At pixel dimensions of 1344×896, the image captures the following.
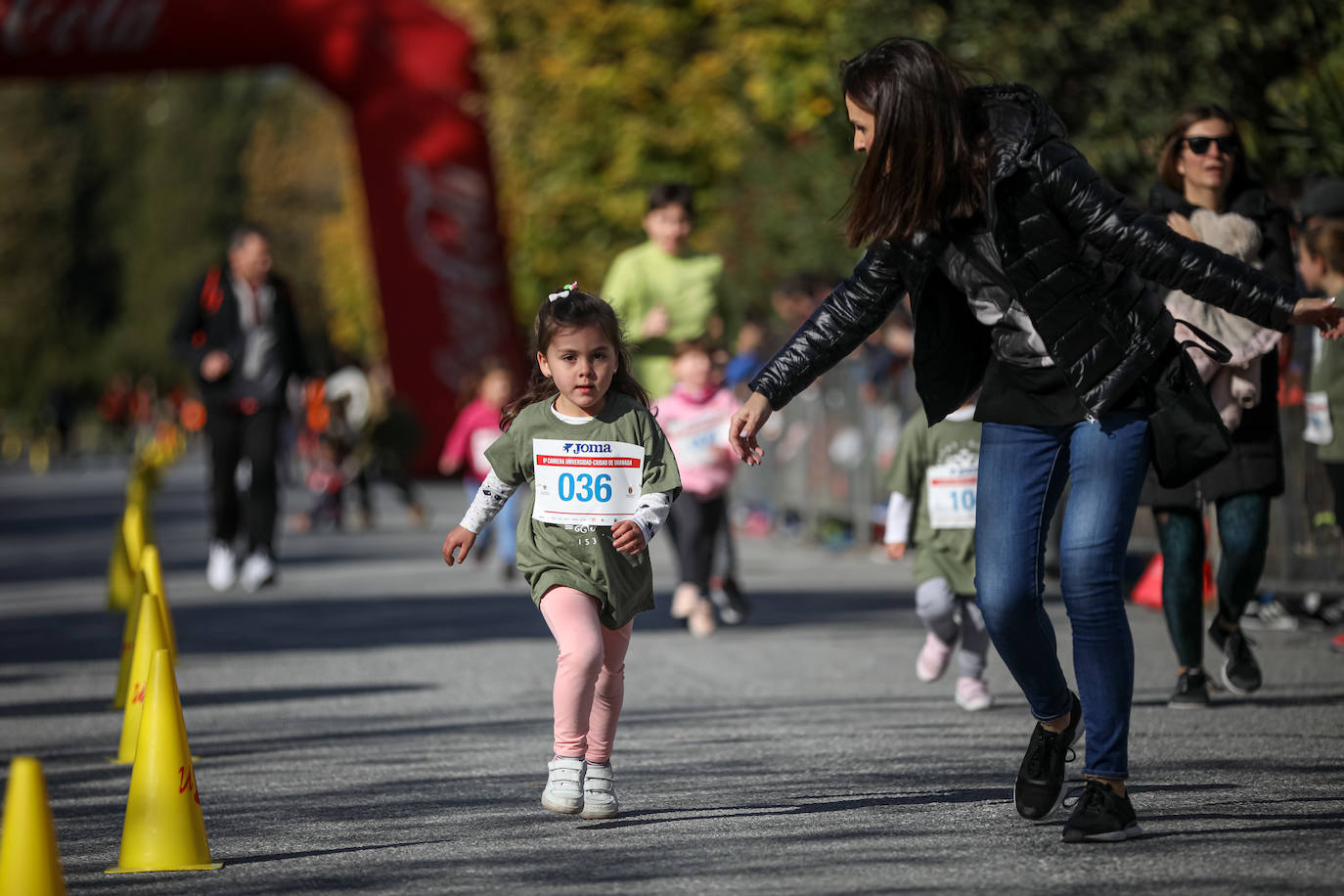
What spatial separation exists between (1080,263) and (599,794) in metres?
1.85

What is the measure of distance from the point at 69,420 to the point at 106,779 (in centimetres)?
4731

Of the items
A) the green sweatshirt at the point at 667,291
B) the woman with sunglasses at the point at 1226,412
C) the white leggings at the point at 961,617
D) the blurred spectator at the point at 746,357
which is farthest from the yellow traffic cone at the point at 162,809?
the blurred spectator at the point at 746,357

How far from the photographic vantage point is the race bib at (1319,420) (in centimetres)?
888

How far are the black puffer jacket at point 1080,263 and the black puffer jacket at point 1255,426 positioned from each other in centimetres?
251

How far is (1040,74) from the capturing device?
50.3ft

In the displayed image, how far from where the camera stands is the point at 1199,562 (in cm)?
767

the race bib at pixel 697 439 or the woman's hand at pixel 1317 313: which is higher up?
the woman's hand at pixel 1317 313

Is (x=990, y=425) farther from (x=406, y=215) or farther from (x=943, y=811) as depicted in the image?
(x=406, y=215)

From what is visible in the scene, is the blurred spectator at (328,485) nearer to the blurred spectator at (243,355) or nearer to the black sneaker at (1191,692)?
the blurred spectator at (243,355)

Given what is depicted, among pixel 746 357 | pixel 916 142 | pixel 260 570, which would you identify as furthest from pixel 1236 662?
pixel 746 357

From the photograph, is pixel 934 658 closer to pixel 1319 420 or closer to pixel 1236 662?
pixel 1236 662

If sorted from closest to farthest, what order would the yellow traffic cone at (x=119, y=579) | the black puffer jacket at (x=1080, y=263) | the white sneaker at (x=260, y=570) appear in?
the black puffer jacket at (x=1080, y=263) → the yellow traffic cone at (x=119, y=579) → the white sneaker at (x=260, y=570)

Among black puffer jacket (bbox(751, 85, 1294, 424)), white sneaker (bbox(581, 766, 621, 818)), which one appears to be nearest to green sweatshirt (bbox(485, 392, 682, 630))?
white sneaker (bbox(581, 766, 621, 818))

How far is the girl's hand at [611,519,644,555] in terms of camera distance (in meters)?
5.58
